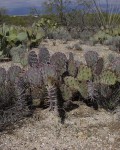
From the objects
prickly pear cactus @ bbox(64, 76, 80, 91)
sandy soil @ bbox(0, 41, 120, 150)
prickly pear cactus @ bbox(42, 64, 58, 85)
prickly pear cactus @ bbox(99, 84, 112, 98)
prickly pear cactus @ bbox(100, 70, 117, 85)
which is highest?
prickly pear cactus @ bbox(42, 64, 58, 85)

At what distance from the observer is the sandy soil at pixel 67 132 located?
14.8 ft

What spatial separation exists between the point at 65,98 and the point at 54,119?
0.34 meters

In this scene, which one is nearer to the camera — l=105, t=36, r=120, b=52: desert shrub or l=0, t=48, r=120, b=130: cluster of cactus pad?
l=0, t=48, r=120, b=130: cluster of cactus pad

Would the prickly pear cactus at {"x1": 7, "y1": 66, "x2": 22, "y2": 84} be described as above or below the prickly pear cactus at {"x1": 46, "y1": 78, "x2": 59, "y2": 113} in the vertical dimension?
above

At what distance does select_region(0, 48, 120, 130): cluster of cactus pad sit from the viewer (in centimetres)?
501

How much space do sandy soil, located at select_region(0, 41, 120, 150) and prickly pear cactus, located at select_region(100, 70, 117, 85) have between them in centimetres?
38

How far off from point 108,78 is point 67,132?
3.11 feet

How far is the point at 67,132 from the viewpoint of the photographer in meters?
4.75

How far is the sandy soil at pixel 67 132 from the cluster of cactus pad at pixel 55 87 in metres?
0.15

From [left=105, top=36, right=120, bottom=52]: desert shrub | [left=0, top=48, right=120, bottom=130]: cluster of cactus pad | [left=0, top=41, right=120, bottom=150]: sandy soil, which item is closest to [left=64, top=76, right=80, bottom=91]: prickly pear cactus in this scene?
[left=0, top=48, right=120, bottom=130]: cluster of cactus pad

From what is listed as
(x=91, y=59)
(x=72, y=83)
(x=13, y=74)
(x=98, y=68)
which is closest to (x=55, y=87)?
(x=72, y=83)

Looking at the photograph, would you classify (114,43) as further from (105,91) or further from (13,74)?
Answer: (13,74)

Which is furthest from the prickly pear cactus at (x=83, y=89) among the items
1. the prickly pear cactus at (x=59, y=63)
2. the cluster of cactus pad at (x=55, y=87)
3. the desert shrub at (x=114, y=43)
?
the desert shrub at (x=114, y=43)

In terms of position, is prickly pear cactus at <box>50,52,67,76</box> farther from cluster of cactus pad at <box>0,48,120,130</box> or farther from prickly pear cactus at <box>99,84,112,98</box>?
prickly pear cactus at <box>99,84,112,98</box>
